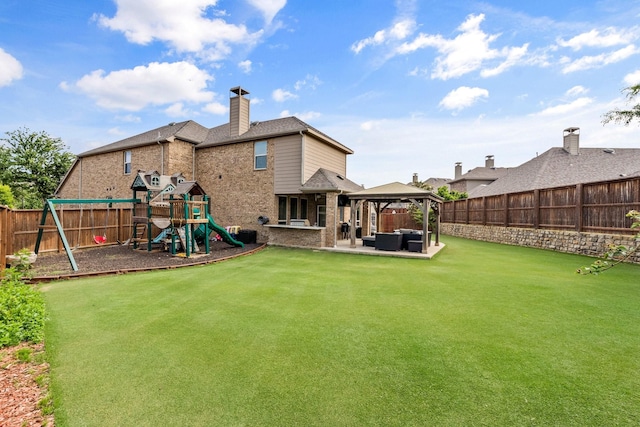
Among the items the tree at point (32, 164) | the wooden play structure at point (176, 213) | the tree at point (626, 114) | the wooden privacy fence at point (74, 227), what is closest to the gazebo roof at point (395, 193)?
the wooden play structure at point (176, 213)

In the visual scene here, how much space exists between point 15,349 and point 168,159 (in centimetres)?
1381

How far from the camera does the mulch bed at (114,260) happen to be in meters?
7.97

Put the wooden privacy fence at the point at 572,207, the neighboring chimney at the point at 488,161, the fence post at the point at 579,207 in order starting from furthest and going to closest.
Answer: the neighboring chimney at the point at 488,161
the fence post at the point at 579,207
the wooden privacy fence at the point at 572,207

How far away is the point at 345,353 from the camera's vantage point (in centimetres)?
348

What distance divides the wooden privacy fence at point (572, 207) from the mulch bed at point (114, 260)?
521 inches

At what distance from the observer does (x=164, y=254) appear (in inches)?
439

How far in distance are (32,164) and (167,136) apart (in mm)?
20822

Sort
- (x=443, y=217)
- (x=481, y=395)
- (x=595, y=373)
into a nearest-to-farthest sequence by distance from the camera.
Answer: (x=481, y=395) < (x=595, y=373) < (x=443, y=217)

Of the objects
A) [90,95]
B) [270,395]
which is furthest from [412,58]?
[90,95]

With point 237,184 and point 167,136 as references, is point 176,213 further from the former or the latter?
point 167,136

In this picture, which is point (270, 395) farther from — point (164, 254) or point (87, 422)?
point (164, 254)

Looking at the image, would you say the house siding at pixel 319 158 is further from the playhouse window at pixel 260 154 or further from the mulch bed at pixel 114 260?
the mulch bed at pixel 114 260

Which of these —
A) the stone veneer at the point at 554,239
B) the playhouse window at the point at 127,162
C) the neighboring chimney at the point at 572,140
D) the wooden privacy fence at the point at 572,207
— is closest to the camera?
the wooden privacy fence at the point at 572,207

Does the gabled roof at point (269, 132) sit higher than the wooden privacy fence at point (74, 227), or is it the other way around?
the gabled roof at point (269, 132)
